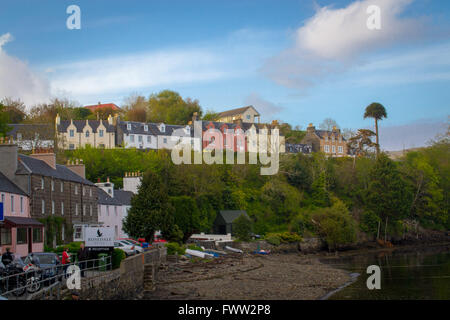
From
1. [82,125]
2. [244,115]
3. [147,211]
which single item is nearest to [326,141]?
[244,115]

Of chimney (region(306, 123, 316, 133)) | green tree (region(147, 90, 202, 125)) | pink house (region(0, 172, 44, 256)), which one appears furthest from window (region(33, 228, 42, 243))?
chimney (region(306, 123, 316, 133))

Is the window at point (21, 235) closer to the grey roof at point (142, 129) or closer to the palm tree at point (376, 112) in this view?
the grey roof at point (142, 129)

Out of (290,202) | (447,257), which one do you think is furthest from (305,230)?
(447,257)

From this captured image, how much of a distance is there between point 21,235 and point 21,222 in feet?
3.41

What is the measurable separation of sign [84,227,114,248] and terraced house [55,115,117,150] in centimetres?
6370

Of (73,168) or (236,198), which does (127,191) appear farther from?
(236,198)

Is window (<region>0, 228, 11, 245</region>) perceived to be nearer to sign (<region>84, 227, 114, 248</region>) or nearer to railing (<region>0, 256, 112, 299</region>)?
sign (<region>84, 227, 114, 248</region>)

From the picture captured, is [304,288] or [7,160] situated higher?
[7,160]

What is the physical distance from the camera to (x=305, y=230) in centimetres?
7438

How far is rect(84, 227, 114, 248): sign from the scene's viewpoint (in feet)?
97.5

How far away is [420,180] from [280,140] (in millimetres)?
27562
